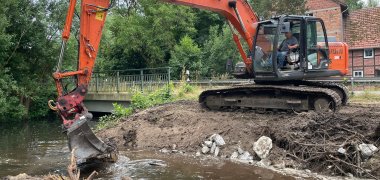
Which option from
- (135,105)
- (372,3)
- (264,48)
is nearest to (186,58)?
(135,105)

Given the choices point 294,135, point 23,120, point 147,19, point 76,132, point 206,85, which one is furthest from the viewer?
point 147,19

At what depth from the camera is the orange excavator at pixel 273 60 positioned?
923cm

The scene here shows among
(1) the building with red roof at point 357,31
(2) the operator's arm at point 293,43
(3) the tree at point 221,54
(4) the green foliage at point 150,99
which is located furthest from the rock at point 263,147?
(3) the tree at point 221,54

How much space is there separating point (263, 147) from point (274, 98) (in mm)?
2591

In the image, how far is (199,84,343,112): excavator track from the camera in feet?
34.4

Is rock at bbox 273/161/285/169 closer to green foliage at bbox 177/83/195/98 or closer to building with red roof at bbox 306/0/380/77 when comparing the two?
green foliage at bbox 177/83/195/98

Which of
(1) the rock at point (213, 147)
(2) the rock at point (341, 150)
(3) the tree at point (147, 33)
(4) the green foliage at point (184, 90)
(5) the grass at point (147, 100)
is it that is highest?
(3) the tree at point (147, 33)

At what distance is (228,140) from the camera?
9.94 meters

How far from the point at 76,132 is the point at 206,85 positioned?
492 inches

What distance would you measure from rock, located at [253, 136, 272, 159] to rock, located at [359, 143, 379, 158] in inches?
72.1

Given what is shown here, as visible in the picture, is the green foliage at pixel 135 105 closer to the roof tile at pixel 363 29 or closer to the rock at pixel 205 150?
the rock at pixel 205 150

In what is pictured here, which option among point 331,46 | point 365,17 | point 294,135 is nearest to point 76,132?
point 294,135

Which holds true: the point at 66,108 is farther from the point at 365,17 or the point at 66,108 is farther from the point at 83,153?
the point at 365,17

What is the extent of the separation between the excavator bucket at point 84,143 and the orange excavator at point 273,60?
1.34 ft
